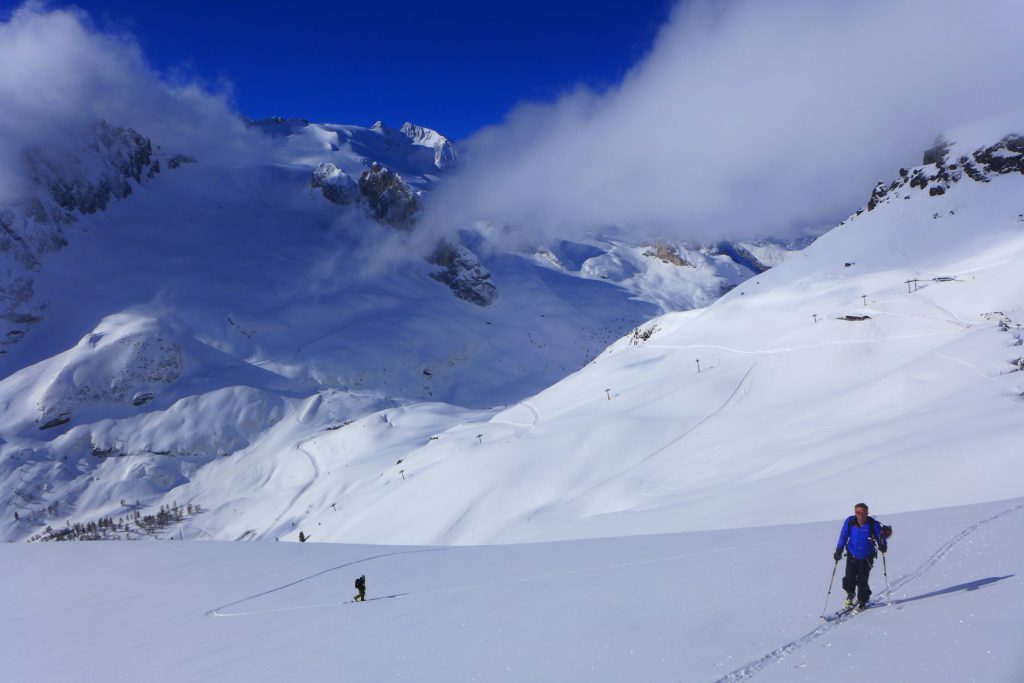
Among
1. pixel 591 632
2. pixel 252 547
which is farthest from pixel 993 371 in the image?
pixel 252 547

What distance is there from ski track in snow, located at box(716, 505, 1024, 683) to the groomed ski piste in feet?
0.11

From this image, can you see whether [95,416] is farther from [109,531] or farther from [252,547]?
[252,547]

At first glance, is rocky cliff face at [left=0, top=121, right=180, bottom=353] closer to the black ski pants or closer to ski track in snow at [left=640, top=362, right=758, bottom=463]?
ski track in snow at [left=640, top=362, right=758, bottom=463]

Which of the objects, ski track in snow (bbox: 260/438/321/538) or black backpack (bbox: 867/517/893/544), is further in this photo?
ski track in snow (bbox: 260/438/321/538)

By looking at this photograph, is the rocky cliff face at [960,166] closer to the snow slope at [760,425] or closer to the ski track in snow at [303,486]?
the snow slope at [760,425]

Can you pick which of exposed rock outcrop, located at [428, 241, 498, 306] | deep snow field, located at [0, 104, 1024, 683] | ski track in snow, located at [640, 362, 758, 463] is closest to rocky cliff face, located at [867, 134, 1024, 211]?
deep snow field, located at [0, 104, 1024, 683]

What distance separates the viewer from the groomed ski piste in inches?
289

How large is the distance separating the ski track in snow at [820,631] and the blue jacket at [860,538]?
2.31ft

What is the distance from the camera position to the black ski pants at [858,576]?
8.73 meters

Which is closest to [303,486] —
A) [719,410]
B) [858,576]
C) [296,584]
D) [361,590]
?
[719,410]

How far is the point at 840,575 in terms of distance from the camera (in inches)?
399

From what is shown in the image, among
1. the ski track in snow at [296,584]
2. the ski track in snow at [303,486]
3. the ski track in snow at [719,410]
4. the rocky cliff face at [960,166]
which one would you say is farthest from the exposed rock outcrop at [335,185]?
the ski track in snow at [296,584]

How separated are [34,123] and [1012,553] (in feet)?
649

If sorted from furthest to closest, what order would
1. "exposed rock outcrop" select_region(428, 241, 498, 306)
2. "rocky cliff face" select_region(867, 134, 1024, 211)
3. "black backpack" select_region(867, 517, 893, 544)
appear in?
"exposed rock outcrop" select_region(428, 241, 498, 306)
"rocky cliff face" select_region(867, 134, 1024, 211)
"black backpack" select_region(867, 517, 893, 544)
